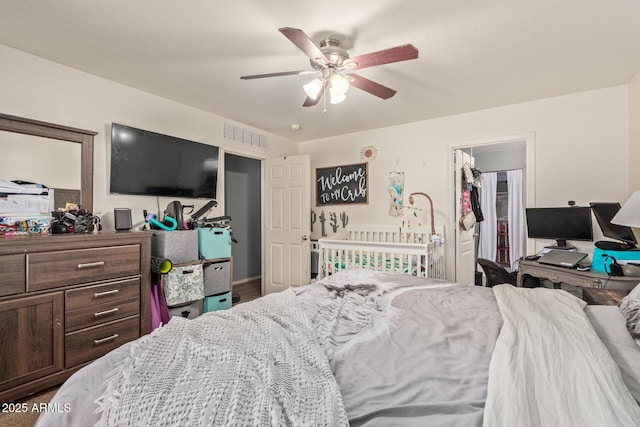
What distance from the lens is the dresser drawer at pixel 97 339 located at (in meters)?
1.95

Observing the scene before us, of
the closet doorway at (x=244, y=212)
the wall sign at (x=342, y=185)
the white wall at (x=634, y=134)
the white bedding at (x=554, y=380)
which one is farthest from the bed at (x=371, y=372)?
the closet doorway at (x=244, y=212)

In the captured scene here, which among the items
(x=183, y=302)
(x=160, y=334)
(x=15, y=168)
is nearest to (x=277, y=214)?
(x=183, y=302)

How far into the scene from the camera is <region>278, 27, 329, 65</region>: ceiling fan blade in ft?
4.71

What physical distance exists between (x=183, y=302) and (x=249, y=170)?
3.08 meters

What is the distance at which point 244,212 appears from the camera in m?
5.20

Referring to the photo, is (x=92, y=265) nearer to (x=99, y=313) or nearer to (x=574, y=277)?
(x=99, y=313)

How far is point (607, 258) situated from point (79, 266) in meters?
3.91

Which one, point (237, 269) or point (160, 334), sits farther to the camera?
point (237, 269)

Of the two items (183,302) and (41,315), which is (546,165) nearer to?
(183,302)

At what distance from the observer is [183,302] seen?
8.66 feet

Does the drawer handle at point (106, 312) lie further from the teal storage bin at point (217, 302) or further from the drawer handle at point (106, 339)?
the teal storage bin at point (217, 302)

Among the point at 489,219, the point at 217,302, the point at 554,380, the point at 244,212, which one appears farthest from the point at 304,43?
the point at 489,219

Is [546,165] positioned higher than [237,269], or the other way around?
[546,165]

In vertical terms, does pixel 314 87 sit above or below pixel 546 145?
above
